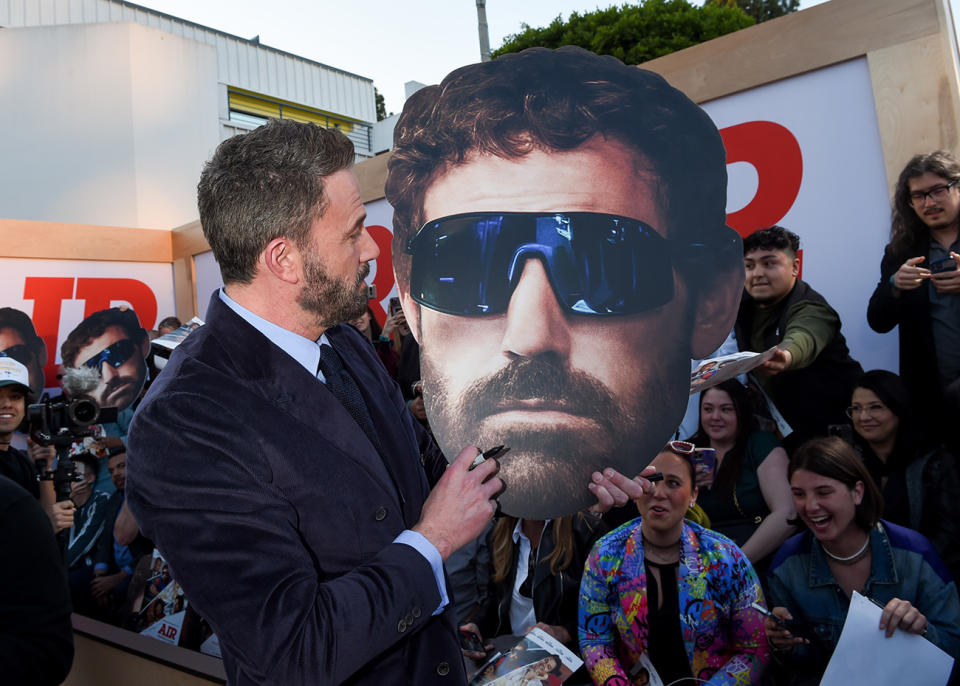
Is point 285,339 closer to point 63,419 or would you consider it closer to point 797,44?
point 797,44

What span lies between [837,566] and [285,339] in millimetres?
1735

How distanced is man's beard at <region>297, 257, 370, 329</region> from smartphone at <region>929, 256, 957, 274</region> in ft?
5.53

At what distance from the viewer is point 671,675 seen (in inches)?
82.0

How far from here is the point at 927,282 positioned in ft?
7.01

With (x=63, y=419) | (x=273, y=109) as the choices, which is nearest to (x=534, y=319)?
(x=63, y=419)

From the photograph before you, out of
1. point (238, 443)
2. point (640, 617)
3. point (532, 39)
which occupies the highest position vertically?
point (532, 39)

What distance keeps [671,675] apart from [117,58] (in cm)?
1112

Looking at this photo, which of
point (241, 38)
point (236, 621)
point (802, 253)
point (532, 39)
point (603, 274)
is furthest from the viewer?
point (532, 39)

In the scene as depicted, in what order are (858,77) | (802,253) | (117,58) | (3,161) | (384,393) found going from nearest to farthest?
(384,393) < (858,77) < (802,253) < (3,161) < (117,58)

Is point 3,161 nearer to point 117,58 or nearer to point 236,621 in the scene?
point 117,58

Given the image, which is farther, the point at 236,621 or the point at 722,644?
the point at 722,644

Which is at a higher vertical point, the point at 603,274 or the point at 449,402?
the point at 603,274

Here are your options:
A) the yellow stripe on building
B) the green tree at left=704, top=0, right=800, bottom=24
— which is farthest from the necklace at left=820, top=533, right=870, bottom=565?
the green tree at left=704, top=0, right=800, bottom=24

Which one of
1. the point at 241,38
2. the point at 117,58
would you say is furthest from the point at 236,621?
the point at 241,38
